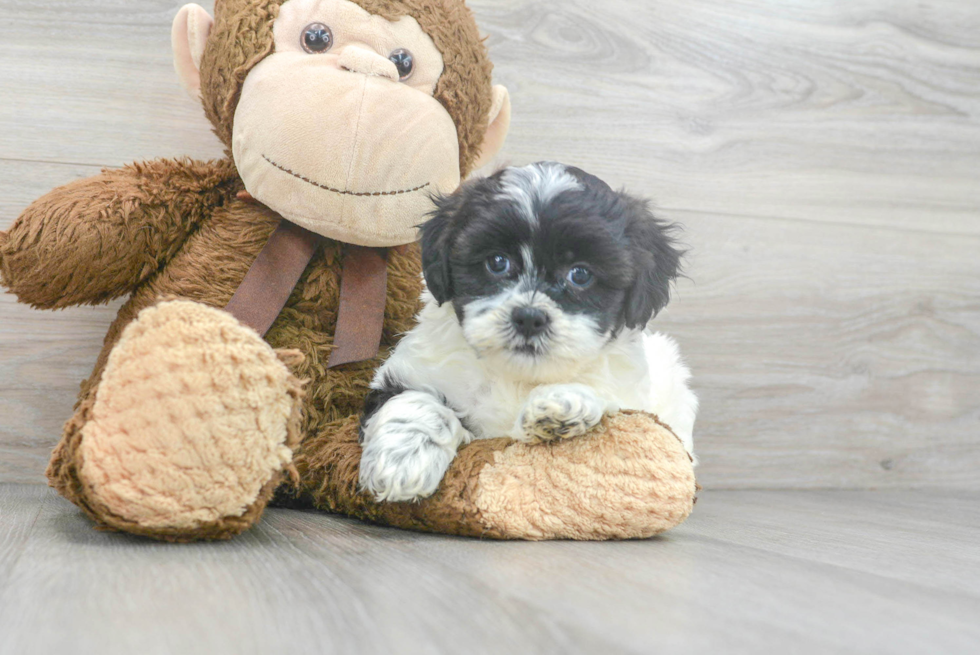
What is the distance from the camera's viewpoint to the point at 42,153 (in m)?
1.81

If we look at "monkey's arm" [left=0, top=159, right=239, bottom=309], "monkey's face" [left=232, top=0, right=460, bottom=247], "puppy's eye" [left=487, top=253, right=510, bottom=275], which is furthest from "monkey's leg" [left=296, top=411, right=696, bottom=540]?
"monkey's arm" [left=0, top=159, right=239, bottom=309]

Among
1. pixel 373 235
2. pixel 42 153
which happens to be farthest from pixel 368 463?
pixel 42 153

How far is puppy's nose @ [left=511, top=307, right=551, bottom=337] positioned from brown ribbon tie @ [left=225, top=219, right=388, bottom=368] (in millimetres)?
425

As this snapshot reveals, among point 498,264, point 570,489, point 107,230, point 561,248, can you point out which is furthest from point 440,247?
point 107,230

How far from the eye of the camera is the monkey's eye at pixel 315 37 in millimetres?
1497

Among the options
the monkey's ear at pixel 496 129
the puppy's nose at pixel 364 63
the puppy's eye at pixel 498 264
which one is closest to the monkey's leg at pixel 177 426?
the puppy's eye at pixel 498 264

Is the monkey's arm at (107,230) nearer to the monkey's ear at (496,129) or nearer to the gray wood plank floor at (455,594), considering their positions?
the gray wood plank floor at (455,594)

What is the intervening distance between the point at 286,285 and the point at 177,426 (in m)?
0.54

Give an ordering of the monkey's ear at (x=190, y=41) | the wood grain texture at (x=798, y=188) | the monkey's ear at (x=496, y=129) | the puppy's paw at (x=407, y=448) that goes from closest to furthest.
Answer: the puppy's paw at (x=407, y=448) → the monkey's ear at (x=190, y=41) → the monkey's ear at (x=496, y=129) → the wood grain texture at (x=798, y=188)

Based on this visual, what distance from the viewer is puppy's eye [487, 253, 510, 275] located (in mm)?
1352

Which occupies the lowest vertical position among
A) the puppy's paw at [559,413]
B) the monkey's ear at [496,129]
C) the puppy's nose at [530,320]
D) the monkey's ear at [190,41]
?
the puppy's paw at [559,413]

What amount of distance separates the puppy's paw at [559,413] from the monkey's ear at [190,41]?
93 cm

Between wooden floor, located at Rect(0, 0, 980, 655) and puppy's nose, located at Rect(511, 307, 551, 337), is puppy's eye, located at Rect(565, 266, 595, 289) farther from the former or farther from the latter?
wooden floor, located at Rect(0, 0, 980, 655)

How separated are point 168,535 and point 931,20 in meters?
2.40
